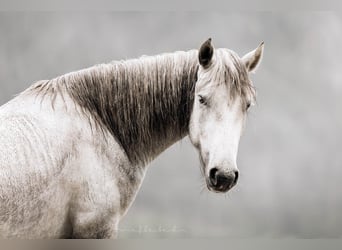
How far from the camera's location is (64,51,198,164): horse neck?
1998mm

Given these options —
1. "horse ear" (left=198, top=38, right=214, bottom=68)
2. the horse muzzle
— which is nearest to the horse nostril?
the horse muzzle

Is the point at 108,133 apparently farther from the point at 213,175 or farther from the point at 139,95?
the point at 213,175

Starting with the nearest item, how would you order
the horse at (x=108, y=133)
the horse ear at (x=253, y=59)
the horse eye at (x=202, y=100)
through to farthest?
the horse at (x=108, y=133)
the horse eye at (x=202, y=100)
the horse ear at (x=253, y=59)

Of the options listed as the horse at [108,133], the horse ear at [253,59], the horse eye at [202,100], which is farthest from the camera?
the horse ear at [253,59]

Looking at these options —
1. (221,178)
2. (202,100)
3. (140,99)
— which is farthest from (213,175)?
(140,99)

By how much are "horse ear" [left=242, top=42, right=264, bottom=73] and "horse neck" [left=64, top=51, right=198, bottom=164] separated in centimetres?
24

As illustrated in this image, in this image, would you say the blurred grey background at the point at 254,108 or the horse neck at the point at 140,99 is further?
the blurred grey background at the point at 254,108

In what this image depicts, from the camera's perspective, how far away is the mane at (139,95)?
2.00 m

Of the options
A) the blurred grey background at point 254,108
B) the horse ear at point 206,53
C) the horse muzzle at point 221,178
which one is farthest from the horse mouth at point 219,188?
the horse ear at point 206,53

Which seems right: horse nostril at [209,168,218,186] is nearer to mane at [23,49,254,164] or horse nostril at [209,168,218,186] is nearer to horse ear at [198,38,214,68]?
mane at [23,49,254,164]

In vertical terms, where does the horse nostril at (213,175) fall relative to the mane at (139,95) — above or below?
below

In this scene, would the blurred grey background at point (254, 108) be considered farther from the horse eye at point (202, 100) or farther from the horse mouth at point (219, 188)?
the horse eye at point (202, 100)

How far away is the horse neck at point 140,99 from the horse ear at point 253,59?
0.77 ft

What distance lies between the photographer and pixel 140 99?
202 centimetres
